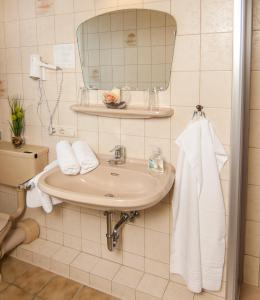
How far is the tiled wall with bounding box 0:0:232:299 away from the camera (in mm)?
1575

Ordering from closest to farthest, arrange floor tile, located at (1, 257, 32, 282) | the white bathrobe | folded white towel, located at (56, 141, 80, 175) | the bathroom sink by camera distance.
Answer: the bathroom sink → the white bathrobe → folded white towel, located at (56, 141, 80, 175) → floor tile, located at (1, 257, 32, 282)

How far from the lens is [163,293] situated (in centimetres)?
188

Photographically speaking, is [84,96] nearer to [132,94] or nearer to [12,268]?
[132,94]

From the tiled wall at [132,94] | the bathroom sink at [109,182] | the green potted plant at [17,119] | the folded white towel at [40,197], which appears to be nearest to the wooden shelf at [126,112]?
the tiled wall at [132,94]

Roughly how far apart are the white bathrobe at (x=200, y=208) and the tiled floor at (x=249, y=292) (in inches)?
12.1

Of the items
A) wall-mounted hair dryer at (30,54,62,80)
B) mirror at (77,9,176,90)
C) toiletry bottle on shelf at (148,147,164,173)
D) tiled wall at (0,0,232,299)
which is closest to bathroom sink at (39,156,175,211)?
toiletry bottle on shelf at (148,147,164,173)

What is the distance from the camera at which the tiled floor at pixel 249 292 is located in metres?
1.94

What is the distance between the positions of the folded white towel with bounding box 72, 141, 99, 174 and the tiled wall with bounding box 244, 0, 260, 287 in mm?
933

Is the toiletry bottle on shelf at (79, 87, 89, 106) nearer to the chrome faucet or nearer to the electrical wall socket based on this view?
the electrical wall socket

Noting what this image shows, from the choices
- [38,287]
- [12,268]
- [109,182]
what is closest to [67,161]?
[109,182]

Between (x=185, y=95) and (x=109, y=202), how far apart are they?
0.70m

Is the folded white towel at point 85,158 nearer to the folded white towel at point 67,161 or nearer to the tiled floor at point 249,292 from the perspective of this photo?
the folded white towel at point 67,161

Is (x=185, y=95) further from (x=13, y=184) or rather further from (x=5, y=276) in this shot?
(x=5, y=276)

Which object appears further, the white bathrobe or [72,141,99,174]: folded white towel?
[72,141,99,174]: folded white towel
